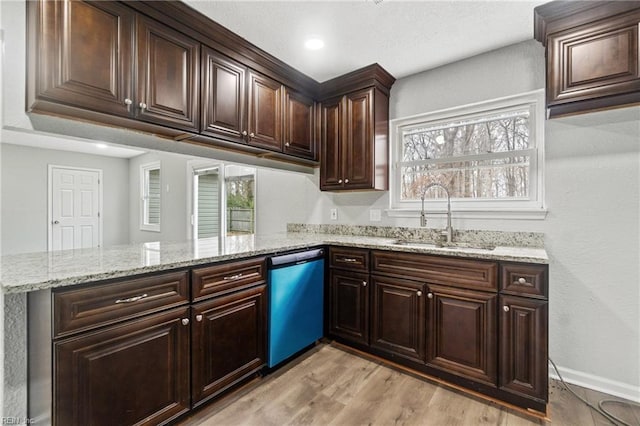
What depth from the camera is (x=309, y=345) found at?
8.13ft

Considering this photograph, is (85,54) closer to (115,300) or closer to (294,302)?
(115,300)

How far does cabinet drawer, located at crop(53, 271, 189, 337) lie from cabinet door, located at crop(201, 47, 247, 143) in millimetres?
1092

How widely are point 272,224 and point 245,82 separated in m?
1.77

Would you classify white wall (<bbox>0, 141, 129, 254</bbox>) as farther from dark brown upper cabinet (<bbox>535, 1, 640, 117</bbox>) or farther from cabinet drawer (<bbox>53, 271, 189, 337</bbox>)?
dark brown upper cabinet (<bbox>535, 1, 640, 117</bbox>)

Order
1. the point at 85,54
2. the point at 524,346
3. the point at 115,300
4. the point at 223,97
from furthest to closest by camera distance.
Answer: the point at 223,97
the point at 524,346
the point at 85,54
the point at 115,300

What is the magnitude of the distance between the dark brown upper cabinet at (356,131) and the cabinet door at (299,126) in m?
0.11

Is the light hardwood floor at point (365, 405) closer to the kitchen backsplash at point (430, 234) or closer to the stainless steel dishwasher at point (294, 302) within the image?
the stainless steel dishwasher at point (294, 302)

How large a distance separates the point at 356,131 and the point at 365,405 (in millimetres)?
2194

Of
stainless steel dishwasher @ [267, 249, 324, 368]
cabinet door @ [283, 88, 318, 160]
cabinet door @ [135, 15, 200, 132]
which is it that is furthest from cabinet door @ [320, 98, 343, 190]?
cabinet door @ [135, 15, 200, 132]

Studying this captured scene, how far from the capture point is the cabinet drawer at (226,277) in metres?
1.68

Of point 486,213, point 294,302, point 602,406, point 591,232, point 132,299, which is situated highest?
point 486,213

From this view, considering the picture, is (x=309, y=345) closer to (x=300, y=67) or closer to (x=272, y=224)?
(x=272, y=224)

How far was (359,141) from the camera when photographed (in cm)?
277

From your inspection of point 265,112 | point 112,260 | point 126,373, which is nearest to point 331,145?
point 265,112
